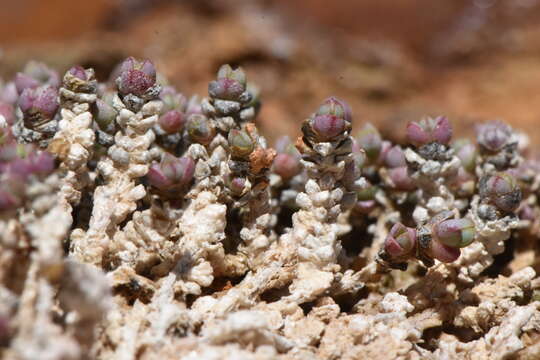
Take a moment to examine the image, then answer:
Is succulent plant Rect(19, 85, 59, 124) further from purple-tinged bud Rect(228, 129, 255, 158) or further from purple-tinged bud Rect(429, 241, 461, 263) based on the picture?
purple-tinged bud Rect(429, 241, 461, 263)

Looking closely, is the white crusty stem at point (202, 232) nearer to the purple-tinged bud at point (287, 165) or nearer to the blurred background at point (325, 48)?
the purple-tinged bud at point (287, 165)

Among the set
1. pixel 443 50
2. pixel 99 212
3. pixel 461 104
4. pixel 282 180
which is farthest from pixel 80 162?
pixel 443 50

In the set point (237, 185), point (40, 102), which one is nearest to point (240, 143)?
point (237, 185)

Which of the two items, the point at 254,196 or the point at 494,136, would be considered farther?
the point at 494,136

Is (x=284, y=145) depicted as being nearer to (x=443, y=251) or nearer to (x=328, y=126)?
(x=328, y=126)

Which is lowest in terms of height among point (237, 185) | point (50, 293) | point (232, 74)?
point (50, 293)

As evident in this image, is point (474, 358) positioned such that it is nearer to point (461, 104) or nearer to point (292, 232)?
point (292, 232)
